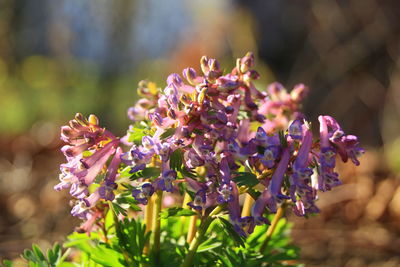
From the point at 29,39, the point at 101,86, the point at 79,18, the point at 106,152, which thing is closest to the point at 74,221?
the point at 106,152

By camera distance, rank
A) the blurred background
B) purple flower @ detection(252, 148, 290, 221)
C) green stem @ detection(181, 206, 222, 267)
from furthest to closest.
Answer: the blurred background, green stem @ detection(181, 206, 222, 267), purple flower @ detection(252, 148, 290, 221)

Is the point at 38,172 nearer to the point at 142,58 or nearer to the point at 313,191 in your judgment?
the point at 313,191

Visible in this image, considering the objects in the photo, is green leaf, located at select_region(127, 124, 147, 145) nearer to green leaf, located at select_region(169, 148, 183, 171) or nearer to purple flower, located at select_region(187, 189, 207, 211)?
green leaf, located at select_region(169, 148, 183, 171)

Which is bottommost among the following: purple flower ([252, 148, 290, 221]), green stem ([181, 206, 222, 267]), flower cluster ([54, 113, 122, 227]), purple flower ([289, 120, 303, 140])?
green stem ([181, 206, 222, 267])

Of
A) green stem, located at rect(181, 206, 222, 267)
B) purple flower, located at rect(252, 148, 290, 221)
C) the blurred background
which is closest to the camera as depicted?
purple flower, located at rect(252, 148, 290, 221)

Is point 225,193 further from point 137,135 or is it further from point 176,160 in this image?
point 137,135

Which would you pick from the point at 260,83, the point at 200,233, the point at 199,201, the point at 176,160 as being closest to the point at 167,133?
the point at 176,160

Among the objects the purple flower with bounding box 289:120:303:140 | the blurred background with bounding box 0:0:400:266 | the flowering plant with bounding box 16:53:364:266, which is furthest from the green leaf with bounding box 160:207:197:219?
the blurred background with bounding box 0:0:400:266
